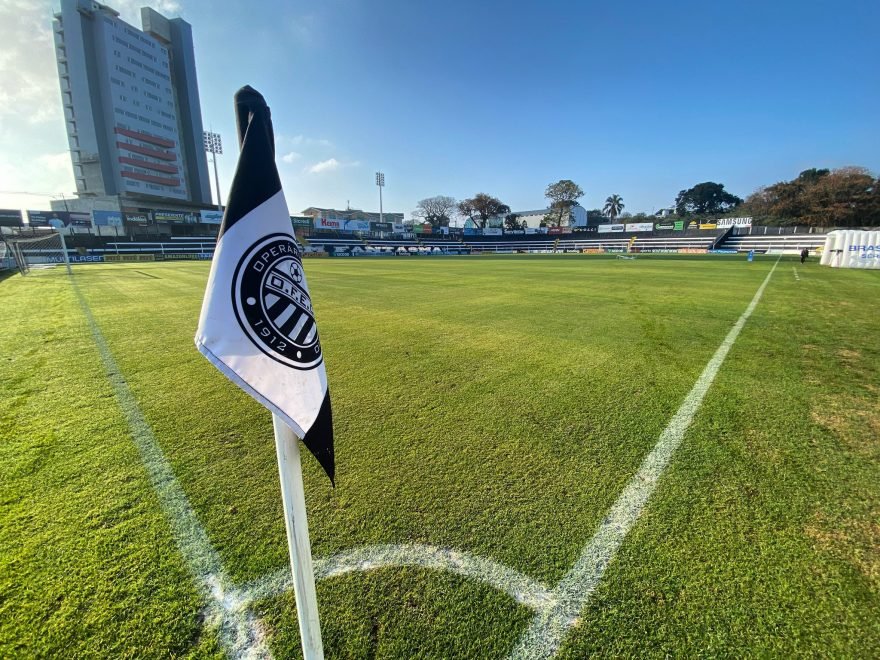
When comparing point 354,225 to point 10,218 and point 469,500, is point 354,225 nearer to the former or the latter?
point 10,218

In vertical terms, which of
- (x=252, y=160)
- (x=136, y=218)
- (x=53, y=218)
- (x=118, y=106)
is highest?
(x=118, y=106)

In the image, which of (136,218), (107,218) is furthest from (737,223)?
(107,218)

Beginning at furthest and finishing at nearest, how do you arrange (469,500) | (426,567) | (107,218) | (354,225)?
1. (354,225)
2. (107,218)
3. (469,500)
4. (426,567)

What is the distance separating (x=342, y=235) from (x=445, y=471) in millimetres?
71540

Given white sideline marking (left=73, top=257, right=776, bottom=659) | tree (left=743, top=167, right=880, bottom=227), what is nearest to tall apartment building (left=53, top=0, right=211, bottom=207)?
white sideline marking (left=73, top=257, right=776, bottom=659)

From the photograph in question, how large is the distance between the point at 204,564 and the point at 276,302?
1.35m

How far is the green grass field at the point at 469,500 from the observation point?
53.7 inches

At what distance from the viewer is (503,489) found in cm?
213

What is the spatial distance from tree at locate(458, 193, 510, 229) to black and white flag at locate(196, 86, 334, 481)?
297 feet

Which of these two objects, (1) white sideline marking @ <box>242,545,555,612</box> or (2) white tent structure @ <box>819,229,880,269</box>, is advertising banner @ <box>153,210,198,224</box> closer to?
(1) white sideline marking @ <box>242,545,555,612</box>

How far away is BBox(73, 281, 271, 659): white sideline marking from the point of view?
133 cm

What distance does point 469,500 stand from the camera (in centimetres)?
205

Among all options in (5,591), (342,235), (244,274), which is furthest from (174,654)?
(342,235)

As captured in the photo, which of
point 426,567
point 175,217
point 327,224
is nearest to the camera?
point 426,567
